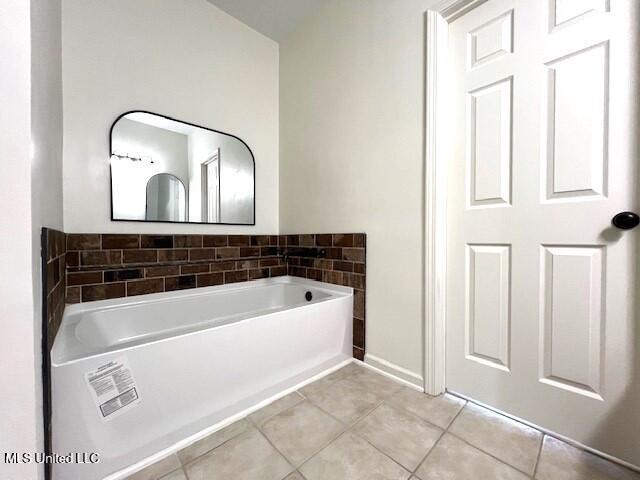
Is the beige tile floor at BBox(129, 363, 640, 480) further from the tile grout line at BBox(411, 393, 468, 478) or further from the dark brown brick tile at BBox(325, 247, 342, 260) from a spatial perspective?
the dark brown brick tile at BBox(325, 247, 342, 260)

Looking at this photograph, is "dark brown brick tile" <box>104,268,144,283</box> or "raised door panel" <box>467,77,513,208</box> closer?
"raised door panel" <box>467,77,513,208</box>

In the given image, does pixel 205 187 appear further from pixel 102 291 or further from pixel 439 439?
pixel 439 439

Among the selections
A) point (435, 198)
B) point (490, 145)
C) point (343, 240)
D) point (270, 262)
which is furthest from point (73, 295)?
point (490, 145)

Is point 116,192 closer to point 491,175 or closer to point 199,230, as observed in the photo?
point 199,230

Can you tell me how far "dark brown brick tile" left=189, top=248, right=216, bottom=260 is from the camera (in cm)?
181

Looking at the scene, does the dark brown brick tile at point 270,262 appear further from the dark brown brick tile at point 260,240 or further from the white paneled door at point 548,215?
the white paneled door at point 548,215

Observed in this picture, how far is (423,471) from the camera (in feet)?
2.90

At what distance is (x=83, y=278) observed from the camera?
1.41 m

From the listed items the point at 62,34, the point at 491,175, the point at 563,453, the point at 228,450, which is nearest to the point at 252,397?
the point at 228,450

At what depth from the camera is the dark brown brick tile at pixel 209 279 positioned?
1839 millimetres

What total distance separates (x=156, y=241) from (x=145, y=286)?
11.9 inches

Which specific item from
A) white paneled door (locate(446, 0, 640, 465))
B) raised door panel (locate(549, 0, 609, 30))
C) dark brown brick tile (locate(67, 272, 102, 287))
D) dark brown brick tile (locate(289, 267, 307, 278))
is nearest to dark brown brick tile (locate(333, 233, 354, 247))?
dark brown brick tile (locate(289, 267, 307, 278))

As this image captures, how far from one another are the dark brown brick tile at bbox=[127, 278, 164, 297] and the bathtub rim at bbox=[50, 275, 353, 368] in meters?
0.03

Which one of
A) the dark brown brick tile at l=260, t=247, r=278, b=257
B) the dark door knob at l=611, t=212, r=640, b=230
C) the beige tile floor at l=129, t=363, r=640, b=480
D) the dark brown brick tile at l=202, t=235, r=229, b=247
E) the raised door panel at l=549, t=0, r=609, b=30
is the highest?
the raised door panel at l=549, t=0, r=609, b=30
